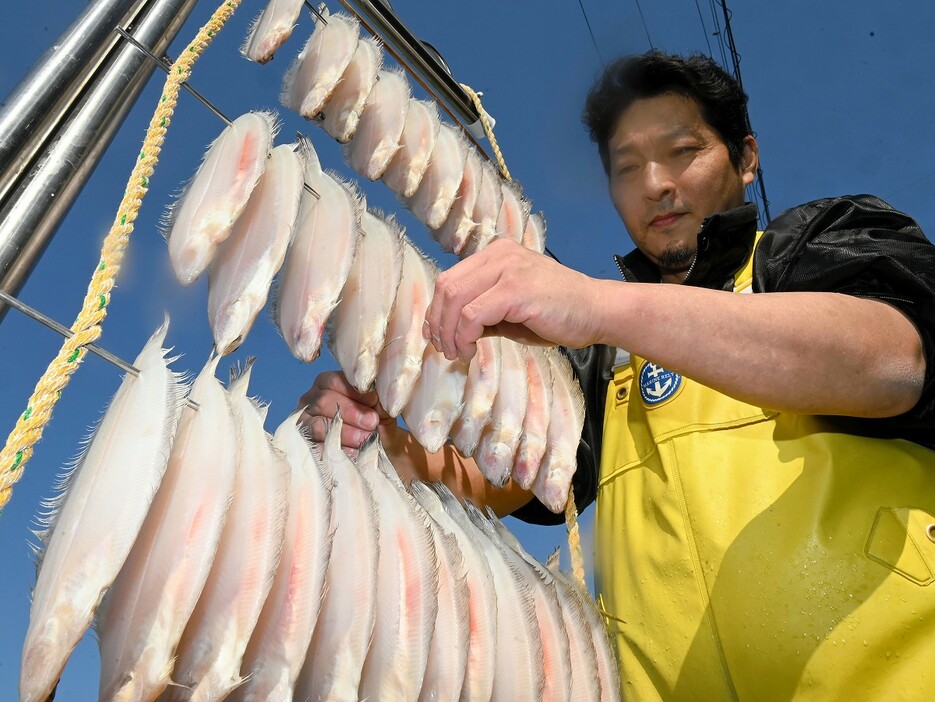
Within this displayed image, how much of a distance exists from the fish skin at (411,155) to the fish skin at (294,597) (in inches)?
54.5

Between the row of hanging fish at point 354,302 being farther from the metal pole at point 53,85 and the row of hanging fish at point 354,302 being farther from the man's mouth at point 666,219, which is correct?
the man's mouth at point 666,219

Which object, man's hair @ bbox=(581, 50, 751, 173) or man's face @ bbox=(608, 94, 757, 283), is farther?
man's hair @ bbox=(581, 50, 751, 173)

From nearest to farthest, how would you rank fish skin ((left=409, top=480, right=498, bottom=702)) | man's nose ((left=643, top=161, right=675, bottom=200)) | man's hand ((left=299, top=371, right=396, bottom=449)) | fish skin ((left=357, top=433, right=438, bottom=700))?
fish skin ((left=357, top=433, right=438, bottom=700)) → fish skin ((left=409, top=480, right=498, bottom=702)) → man's hand ((left=299, top=371, right=396, bottom=449)) → man's nose ((left=643, top=161, right=675, bottom=200))

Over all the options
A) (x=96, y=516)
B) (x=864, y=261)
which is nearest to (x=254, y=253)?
(x=96, y=516)

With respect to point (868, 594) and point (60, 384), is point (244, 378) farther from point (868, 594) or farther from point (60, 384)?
point (868, 594)

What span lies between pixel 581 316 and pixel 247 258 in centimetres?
81

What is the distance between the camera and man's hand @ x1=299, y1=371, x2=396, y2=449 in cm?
232

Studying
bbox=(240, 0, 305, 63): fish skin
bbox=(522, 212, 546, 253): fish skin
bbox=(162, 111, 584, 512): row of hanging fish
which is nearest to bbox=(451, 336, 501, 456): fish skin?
bbox=(162, 111, 584, 512): row of hanging fish

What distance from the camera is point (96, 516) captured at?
3.68ft

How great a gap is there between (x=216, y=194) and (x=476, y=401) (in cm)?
96

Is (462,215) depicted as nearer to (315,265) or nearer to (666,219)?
(666,219)

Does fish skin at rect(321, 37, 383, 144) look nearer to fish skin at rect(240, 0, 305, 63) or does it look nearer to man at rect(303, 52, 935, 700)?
fish skin at rect(240, 0, 305, 63)

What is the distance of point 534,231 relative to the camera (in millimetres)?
2990

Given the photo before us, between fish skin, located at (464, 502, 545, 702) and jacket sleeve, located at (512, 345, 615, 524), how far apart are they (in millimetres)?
638
